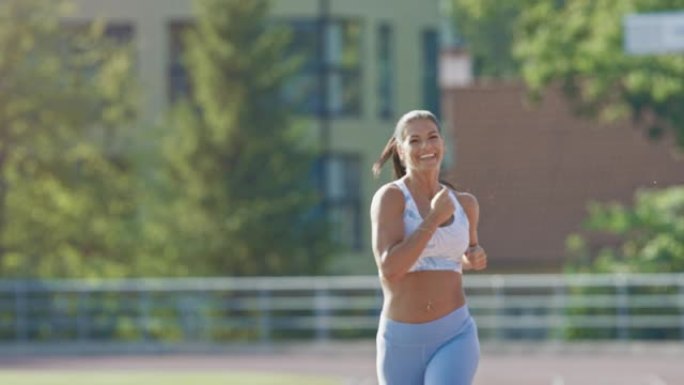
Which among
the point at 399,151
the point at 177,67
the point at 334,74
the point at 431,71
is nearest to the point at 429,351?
the point at 399,151

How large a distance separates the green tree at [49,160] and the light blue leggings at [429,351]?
1321 inches

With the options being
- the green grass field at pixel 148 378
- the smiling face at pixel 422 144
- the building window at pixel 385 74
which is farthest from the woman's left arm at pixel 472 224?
the building window at pixel 385 74

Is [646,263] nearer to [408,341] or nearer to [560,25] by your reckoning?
[560,25]

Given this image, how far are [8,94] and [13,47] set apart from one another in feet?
2.86

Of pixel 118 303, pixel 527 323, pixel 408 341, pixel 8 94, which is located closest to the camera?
pixel 408 341

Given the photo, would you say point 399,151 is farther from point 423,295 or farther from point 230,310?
point 230,310

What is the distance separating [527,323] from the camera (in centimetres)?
3747

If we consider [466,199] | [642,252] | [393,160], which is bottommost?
[642,252]

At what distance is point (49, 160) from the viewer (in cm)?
4359

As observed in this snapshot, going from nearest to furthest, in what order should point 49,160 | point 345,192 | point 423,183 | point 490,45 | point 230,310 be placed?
point 423,183
point 230,310
point 49,160
point 345,192
point 490,45

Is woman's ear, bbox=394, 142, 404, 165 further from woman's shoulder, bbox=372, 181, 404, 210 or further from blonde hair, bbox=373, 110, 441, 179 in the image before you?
woman's shoulder, bbox=372, 181, 404, 210

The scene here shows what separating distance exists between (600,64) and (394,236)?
3494 centimetres

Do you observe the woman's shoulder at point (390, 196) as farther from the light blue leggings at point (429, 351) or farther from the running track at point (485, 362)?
the running track at point (485, 362)

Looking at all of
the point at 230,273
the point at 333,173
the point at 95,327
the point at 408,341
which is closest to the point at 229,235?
the point at 230,273
